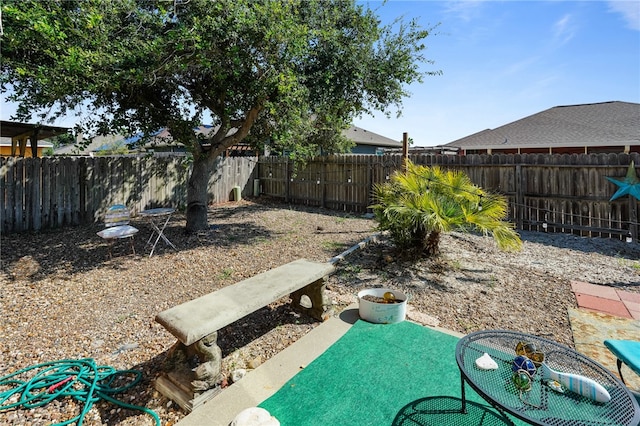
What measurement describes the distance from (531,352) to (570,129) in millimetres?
14169

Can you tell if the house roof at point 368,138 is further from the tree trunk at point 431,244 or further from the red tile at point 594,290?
the red tile at point 594,290

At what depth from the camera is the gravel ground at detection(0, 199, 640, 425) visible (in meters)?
2.82

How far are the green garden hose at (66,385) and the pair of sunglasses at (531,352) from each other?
2.26 metres

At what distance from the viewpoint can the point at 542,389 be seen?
1.75 m

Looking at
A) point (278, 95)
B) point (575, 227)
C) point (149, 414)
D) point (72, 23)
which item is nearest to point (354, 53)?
point (278, 95)

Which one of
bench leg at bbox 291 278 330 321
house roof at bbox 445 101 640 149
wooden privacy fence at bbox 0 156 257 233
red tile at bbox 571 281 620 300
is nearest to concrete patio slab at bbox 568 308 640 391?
red tile at bbox 571 281 620 300

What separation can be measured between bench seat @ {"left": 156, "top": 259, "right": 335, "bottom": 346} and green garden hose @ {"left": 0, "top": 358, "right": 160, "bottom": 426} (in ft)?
1.93

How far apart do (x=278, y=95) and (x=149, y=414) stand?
4.71 metres

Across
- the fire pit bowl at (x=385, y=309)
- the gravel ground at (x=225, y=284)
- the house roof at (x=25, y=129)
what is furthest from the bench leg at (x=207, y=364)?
the house roof at (x=25, y=129)

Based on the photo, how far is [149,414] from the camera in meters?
→ 2.16

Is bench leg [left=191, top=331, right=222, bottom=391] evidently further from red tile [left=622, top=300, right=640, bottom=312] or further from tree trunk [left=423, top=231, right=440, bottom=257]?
red tile [left=622, top=300, right=640, bottom=312]

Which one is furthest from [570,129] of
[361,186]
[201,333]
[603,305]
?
[201,333]

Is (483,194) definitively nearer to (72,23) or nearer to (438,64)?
(438,64)

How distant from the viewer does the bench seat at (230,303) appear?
7.00ft
